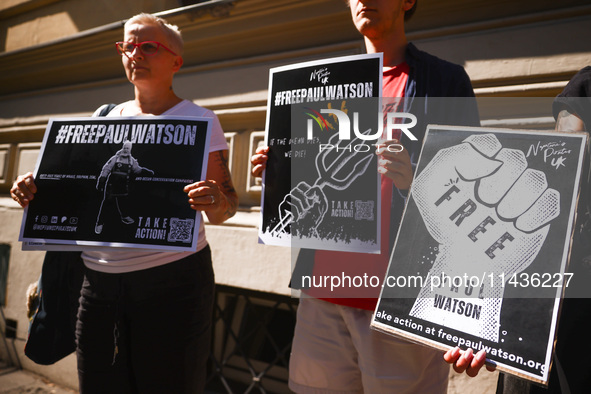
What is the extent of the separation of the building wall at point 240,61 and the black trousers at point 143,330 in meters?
1.20

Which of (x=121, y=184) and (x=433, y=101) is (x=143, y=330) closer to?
(x=121, y=184)

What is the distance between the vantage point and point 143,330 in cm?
182

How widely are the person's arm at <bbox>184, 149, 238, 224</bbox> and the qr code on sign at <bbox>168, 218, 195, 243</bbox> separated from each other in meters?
0.07

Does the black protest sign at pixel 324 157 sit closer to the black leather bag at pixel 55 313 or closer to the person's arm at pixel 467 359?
the person's arm at pixel 467 359

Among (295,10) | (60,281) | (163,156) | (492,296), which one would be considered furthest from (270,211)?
(295,10)

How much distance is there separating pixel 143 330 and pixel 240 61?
2.29 metres

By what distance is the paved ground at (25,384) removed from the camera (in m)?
3.86

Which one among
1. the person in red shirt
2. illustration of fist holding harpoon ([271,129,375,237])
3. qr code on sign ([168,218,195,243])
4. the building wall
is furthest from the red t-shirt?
the building wall

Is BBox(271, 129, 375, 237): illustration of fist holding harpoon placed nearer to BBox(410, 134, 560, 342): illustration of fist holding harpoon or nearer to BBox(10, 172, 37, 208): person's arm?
BBox(410, 134, 560, 342): illustration of fist holding harpoon

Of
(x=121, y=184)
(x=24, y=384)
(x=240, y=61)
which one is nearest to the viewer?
(x=121, y=184)

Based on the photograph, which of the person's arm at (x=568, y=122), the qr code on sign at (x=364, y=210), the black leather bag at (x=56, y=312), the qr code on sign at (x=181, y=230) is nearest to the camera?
the person's arm at (x=568, y=122)

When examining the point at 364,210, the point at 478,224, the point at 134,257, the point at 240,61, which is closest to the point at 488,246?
the point at 478,224

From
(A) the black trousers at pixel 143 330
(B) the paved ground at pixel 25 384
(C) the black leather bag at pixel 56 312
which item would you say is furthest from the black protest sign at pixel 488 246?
(B) the paved ground at pixel 25 384

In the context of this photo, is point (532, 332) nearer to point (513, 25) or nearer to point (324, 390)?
point (324, 390)
